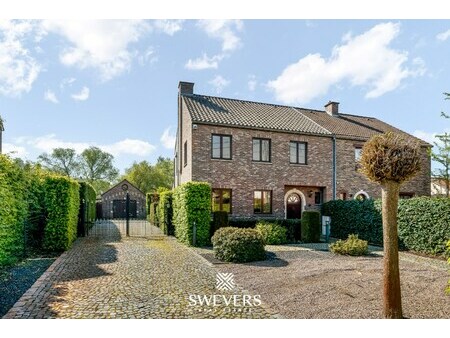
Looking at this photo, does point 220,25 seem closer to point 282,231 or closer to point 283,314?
point 283,314

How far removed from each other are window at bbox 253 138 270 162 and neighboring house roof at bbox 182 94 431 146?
2.49 ft

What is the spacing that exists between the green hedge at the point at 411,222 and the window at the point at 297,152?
340 cm

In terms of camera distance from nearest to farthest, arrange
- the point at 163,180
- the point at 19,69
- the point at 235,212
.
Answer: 1. the point at 19,69
2. the point at 235,212
3. the point at 163,180

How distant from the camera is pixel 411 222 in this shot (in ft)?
38.3

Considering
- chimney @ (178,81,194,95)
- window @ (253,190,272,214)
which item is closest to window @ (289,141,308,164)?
window @ (253,190,272,214)

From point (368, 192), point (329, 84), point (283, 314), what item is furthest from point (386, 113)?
point (368, 192)

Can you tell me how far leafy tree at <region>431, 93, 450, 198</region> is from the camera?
367 inches

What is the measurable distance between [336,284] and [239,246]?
10.1 feet

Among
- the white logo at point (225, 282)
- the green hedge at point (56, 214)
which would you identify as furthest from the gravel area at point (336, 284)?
the green hedge at point (56, 214)

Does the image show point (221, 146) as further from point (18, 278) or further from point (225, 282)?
point (18, 278)

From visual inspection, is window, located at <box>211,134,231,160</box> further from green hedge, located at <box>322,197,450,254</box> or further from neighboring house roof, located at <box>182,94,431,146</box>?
green hedge, located at <box>322,197,450,254</box>

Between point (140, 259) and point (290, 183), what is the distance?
1032cm

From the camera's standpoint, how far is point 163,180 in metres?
37.1

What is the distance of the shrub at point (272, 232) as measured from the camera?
1298 cm
